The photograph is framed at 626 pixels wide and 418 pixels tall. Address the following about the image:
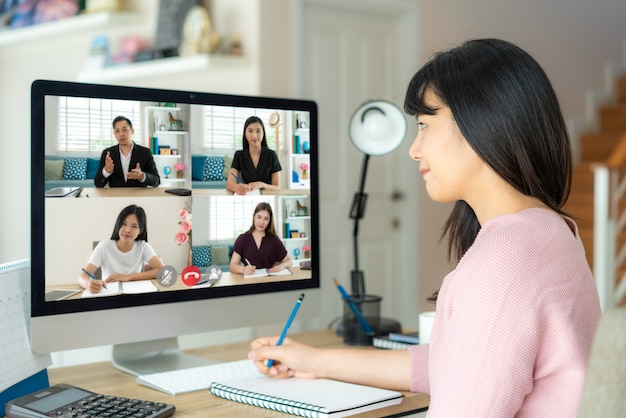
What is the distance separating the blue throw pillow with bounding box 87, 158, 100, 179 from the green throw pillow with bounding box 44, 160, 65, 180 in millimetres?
47

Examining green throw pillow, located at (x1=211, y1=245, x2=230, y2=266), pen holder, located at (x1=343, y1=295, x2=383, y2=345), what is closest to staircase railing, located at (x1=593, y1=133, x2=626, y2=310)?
pen holder, located at (x1=343, y1=295, x2=383, y2=345)

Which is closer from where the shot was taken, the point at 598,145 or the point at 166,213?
the point at 166,213

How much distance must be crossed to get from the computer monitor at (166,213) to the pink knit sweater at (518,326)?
63 cm

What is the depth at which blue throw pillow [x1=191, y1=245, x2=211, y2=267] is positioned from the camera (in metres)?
1.57

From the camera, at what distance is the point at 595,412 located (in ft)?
2.36

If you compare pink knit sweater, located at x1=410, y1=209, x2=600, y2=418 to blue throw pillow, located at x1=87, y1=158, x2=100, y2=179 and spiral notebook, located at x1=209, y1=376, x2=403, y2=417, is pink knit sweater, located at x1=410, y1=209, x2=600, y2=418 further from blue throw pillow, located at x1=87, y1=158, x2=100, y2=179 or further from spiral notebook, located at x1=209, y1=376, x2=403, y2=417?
blue throw pillow, located at x1=87, y1=158, x2=100, y2=179

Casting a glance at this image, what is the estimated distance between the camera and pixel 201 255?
1582 millimetres

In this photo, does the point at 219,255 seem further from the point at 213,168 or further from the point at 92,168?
the point at 92,168

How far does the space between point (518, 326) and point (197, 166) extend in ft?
2.57

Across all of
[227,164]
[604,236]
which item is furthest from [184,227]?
[604,236]

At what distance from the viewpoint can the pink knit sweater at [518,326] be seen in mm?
1002

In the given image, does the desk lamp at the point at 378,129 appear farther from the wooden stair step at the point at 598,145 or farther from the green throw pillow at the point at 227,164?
the wooden stair step at the point at 598,145

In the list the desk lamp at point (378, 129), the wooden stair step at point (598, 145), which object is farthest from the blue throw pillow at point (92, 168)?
the wooden stair step at point (598, 145)

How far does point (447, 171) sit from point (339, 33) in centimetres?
265
